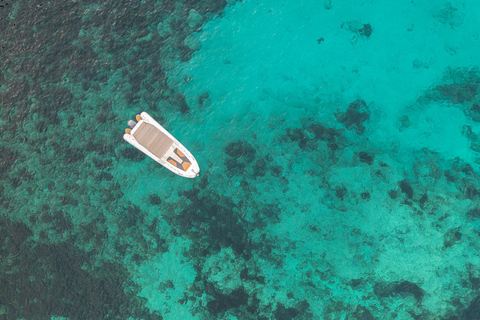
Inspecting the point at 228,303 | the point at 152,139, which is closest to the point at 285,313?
the point at 228,303

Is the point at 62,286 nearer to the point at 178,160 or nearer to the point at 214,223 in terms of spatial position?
the point at 214,223

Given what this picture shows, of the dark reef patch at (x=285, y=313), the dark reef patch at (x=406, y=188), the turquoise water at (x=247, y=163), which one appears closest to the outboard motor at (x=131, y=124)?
the turquoise water at (x=247, y=163)

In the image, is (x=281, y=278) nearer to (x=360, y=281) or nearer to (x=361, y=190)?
(x=360, y=281)

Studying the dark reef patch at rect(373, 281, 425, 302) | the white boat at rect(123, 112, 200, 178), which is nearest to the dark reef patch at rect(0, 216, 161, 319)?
the white boat at rect(123, 112, 200, 178)

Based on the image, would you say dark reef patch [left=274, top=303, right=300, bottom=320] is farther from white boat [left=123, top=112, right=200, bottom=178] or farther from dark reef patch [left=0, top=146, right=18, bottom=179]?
dark reef patch [left=0, top=146, right=18, bottom=179]

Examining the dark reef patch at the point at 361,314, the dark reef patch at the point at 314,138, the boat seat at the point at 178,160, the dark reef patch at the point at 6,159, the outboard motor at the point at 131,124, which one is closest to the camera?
the outboard motor at the point at 131,124

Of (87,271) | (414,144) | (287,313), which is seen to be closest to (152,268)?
(87,271)

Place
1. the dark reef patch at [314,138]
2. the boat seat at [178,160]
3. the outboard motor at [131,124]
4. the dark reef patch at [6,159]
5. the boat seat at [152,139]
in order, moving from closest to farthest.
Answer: the boat seat at [152,139] < the outboard motor at [131,124] < the boat seat at [178,160] < the dark reef patch at [314,138] < the dark reef patch at [6,159]

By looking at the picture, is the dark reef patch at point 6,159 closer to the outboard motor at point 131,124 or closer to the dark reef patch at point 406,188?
the outboard motor at point 131,124
